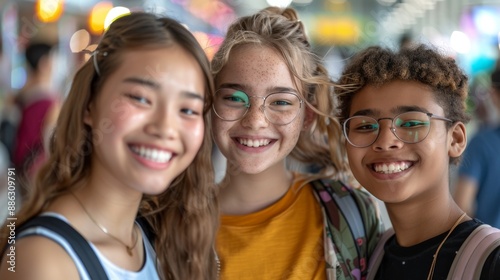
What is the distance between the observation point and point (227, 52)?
179 centimetres

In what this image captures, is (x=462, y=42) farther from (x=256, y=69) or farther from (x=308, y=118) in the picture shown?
(x=256, y=69)

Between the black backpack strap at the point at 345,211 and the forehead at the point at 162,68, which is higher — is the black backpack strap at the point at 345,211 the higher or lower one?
the lower one

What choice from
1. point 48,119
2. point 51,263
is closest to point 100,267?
point 51,263

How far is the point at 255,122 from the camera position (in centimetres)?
→ 172

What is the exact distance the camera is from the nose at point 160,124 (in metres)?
1.26

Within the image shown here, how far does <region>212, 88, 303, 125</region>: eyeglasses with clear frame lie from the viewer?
1.74 m

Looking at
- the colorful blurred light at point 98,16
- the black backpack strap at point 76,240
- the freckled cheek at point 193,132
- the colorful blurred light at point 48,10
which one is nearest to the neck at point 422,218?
the freckled cheek at point 193,132

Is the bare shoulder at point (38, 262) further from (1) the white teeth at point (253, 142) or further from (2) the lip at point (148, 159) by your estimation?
(1) the white teeth at point (253, 142)

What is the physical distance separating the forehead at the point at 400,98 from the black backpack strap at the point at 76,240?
842mm

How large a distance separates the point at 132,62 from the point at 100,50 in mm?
108

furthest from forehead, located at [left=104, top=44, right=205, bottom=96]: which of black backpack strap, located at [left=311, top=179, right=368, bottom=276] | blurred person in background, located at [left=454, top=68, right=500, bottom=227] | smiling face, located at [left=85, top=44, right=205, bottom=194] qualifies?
blurred person in background, located at [left=454, top=68, right=500, bottom=227]

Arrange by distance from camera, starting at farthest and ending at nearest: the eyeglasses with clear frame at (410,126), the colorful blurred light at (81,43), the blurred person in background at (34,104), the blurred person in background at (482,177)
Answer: the blurred person in background at (34,104), the blurred person in background at (482,177), the colorful blurred light at (81,43), the eyeglasses with clear frame at (410,126)

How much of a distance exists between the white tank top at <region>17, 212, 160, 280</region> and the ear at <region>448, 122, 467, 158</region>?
34.0 inches

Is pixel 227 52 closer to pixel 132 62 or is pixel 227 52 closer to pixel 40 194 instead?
pixel 132 62
